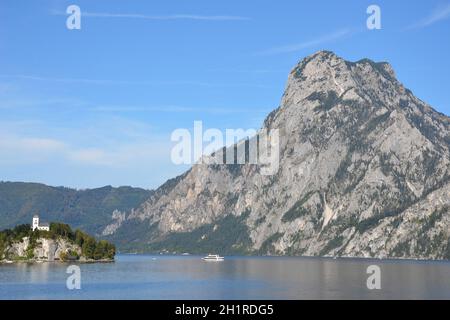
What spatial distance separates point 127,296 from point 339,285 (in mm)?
60920

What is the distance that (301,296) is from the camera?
151375mm
